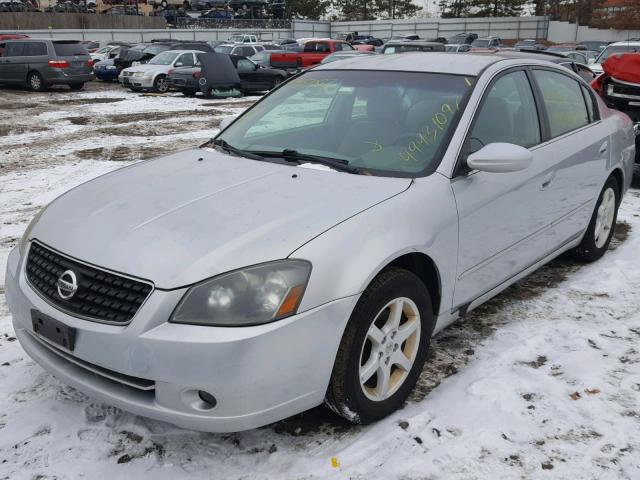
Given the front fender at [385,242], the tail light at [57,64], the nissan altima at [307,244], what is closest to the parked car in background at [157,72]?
the tail light at [57,64]

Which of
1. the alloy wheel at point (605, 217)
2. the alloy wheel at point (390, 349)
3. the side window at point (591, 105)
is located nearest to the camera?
the alloy wheel at point (390, 349)

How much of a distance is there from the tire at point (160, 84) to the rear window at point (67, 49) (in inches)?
120

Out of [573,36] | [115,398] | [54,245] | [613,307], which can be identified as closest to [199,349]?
[115,398]

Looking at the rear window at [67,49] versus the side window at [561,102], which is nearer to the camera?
the side window at [561,102]

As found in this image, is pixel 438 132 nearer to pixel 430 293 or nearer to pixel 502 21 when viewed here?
pixel 430 293

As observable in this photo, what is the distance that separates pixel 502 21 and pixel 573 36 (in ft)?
22.2

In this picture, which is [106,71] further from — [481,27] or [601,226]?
[481,27]

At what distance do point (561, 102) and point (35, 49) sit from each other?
19.8 meters

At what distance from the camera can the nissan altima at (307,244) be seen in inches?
92.2

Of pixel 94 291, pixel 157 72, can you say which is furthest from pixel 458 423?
pixel 157 72

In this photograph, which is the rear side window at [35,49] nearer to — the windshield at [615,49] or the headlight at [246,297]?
the windshield at [615,49]

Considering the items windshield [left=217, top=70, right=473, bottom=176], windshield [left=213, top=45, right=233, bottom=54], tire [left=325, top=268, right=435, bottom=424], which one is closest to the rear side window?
windshield [left=213, top=45, right=233, bottom=54]

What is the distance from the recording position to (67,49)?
20156 millimetres

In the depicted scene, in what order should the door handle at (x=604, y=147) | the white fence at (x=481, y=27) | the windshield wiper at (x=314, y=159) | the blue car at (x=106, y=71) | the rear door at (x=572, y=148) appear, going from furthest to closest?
1. the white fence at (x=481, y=27)
2. the blue car at (x=106, y=71)
3. the door handle at (x=604, y=147)
4. the rear door at (x=572, y=148)
5. the windshield wiper at (x=314, y=159)
